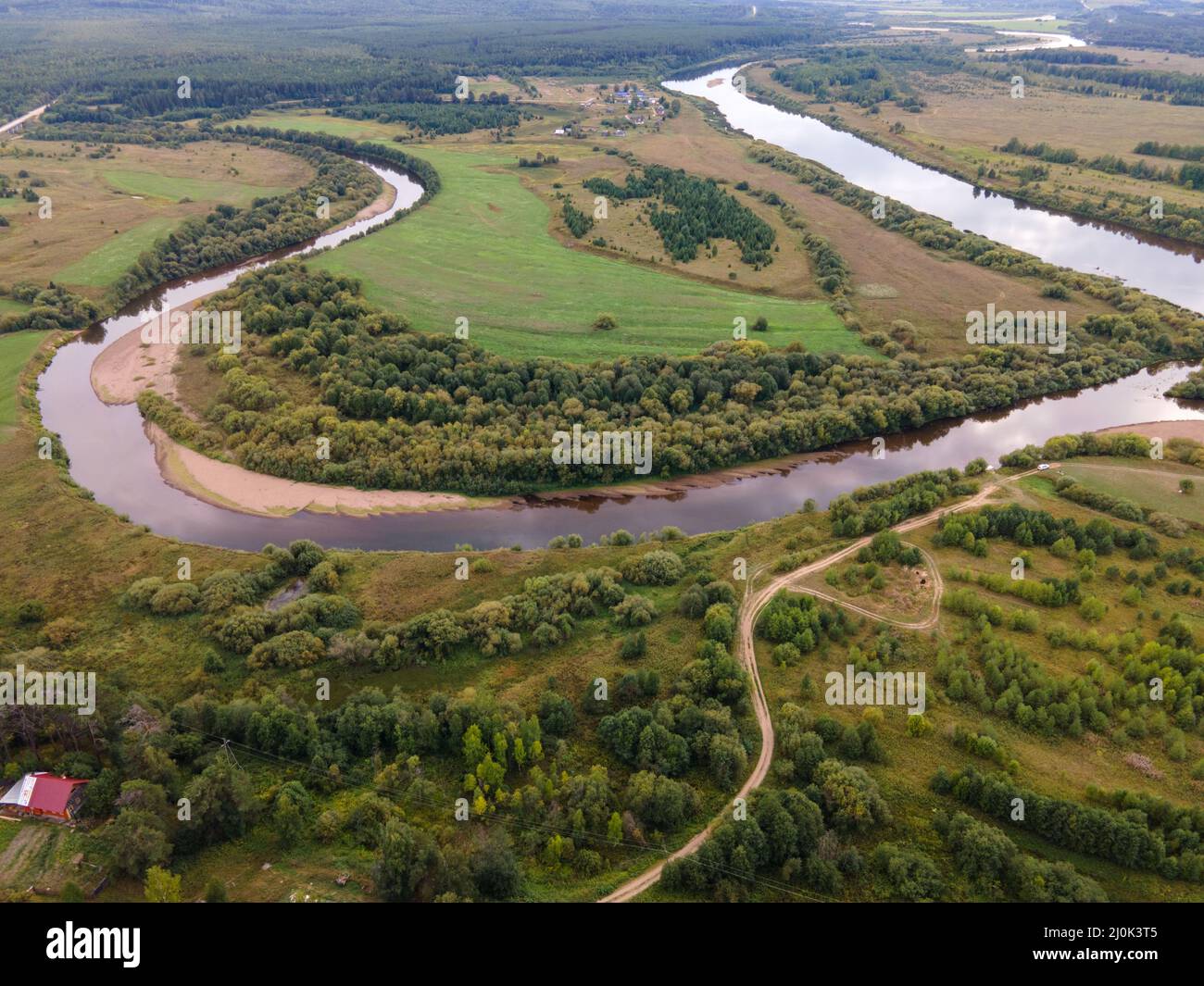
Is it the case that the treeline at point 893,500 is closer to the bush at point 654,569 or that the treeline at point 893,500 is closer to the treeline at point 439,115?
the bush at point 654,569

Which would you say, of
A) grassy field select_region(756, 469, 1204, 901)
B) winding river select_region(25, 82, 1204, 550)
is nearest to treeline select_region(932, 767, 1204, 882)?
grassy field select_region(756, 469, 1204, 901)

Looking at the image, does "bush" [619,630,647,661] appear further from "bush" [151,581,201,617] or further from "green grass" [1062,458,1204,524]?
"green grass" [1062,458,1204,524]

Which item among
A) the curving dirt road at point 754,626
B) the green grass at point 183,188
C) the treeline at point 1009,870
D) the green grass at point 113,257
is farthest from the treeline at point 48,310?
the treeline at point 1009,870

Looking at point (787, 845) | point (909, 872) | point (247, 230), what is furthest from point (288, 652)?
point (247, 230)

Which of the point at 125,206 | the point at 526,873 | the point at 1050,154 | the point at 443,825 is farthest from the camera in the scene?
the point at 1050,154

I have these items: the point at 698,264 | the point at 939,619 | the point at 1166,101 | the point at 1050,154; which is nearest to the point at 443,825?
the point at 939,619

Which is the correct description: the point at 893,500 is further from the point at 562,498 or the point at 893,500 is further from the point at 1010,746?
the point at 562,498
